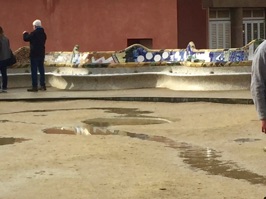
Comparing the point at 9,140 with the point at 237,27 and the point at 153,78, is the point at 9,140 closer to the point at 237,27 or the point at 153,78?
the point at 153,78

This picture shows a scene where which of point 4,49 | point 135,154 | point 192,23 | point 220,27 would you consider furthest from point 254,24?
point 135,154

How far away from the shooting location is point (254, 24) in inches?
1217

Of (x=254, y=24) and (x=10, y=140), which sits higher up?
(x=254, y=24)

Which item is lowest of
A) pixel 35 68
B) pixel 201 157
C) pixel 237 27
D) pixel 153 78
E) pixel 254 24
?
pixel 201 157

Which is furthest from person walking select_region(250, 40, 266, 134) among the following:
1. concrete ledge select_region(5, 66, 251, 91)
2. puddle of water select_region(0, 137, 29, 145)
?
concrete ledge select_region(5, 66, 251, 91)

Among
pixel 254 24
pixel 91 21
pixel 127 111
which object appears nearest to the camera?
pixel 127 111

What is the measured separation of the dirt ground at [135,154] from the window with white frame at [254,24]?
1652 cm

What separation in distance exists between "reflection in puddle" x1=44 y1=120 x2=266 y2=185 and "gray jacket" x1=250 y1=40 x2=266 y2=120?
1.99 m

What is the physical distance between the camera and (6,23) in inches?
1041

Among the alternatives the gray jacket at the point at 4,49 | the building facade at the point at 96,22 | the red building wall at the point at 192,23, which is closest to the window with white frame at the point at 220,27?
the red building wall at the point at 192,23

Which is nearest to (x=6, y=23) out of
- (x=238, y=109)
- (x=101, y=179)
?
(x=238, y=109)

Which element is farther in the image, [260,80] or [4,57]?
[4,57]

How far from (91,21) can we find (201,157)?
59.5ft

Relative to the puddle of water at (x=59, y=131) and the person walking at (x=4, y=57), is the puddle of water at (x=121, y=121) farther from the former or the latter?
the person walking at (x=4, y=57)
